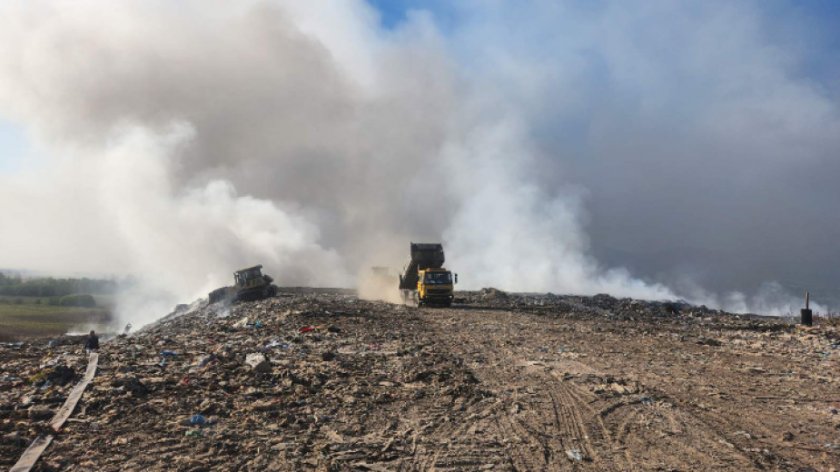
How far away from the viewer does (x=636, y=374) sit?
1098 centimetres

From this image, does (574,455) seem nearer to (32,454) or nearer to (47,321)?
(32,454)

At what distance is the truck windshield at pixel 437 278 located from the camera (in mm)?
29562

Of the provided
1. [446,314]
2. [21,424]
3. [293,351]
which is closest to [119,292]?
[446,314]

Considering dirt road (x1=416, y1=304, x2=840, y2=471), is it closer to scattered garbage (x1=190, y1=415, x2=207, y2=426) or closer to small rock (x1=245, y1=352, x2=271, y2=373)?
scattered garbage (x1=190, y1=415, x2=207, y2=426)

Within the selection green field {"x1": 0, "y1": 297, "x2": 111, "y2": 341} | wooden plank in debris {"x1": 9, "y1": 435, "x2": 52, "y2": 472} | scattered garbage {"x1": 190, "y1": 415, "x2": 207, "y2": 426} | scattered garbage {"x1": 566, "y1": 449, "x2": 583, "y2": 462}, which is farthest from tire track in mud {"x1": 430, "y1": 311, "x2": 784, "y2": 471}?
green field {"x1": 0, "y1": 297, "x2": 111, "y2": 341}

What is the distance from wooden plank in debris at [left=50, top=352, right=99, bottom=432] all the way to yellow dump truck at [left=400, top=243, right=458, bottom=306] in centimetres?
1987

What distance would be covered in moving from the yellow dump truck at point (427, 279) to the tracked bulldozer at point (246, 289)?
8959 millimetres

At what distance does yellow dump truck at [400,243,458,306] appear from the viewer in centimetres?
2952

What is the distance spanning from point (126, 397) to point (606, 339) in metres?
13.9

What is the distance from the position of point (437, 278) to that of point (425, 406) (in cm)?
2153

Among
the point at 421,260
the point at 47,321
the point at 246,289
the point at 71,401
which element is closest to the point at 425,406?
the point at 71,401

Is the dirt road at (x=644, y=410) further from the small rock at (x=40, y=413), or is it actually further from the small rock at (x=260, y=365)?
the small rock at (x=40, y=413)

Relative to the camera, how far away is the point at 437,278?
29.7m

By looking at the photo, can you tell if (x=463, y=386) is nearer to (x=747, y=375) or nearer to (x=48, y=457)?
(x=48, y=457)
